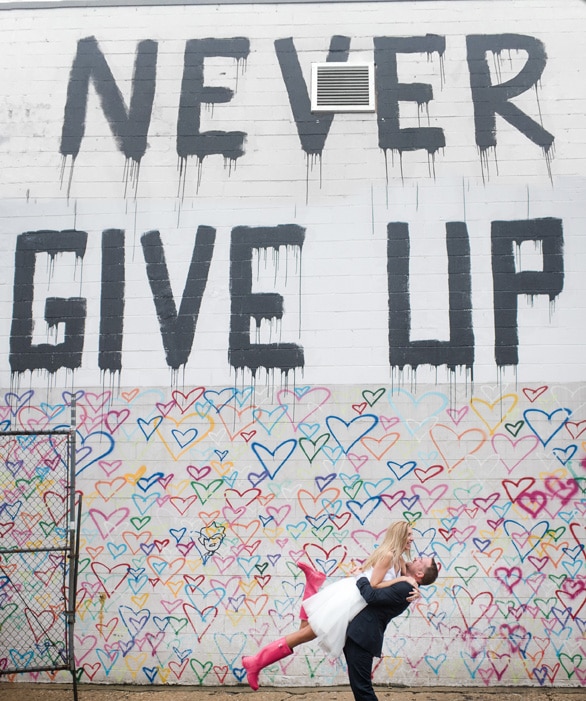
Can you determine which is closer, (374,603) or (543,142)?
(374,603)

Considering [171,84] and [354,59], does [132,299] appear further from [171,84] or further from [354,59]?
[354,59]

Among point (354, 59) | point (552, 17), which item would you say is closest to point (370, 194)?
point (354, 59)

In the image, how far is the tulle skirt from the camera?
5.54 m

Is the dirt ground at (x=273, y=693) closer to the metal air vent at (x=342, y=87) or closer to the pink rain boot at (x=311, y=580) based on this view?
the pink rain boot at (x=311, y=580)

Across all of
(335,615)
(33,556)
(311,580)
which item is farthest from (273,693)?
(33,556)

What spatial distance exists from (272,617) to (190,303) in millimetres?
2912

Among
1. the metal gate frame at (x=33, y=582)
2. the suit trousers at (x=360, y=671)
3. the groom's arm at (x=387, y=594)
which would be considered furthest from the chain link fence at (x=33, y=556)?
the groom's arm at (x=387, y=594)

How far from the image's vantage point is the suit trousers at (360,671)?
546 centimetres

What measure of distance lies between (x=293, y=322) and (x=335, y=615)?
2.97m

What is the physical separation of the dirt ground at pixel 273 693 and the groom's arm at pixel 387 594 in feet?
6.32

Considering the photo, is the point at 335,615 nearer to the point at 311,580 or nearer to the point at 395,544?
the point at 311,580

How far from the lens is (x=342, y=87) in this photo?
8.05m

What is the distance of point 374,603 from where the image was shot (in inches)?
216

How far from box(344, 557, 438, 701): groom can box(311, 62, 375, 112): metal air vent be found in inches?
179
